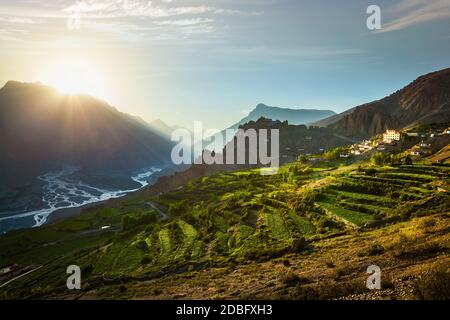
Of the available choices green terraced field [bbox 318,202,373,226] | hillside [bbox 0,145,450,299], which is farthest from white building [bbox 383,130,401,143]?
green terraced field [bbox 318,202,373,226]

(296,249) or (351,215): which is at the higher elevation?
(351,215)

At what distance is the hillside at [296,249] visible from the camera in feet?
77.9

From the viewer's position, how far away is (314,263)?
28.7 m

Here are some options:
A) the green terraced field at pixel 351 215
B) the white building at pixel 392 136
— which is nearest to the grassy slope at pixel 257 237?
the green terraced field at pixel 351 215

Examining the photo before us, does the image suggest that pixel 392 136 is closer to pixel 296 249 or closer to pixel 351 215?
pixel 351 215

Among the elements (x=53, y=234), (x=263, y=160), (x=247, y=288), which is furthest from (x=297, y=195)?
(x=263, y=160)

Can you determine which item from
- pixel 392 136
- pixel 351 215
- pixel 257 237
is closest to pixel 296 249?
pixel 257 237

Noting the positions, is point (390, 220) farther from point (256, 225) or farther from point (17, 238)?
point (17, 238)

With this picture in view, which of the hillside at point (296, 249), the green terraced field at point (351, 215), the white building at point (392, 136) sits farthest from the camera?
the white building at point (392, 136)

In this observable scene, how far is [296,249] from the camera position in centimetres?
3409

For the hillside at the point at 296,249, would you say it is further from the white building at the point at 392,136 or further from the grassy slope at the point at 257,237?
the white building at the point at 392,136

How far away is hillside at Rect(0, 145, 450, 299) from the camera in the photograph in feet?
77.9

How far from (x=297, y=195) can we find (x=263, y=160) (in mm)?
123112
